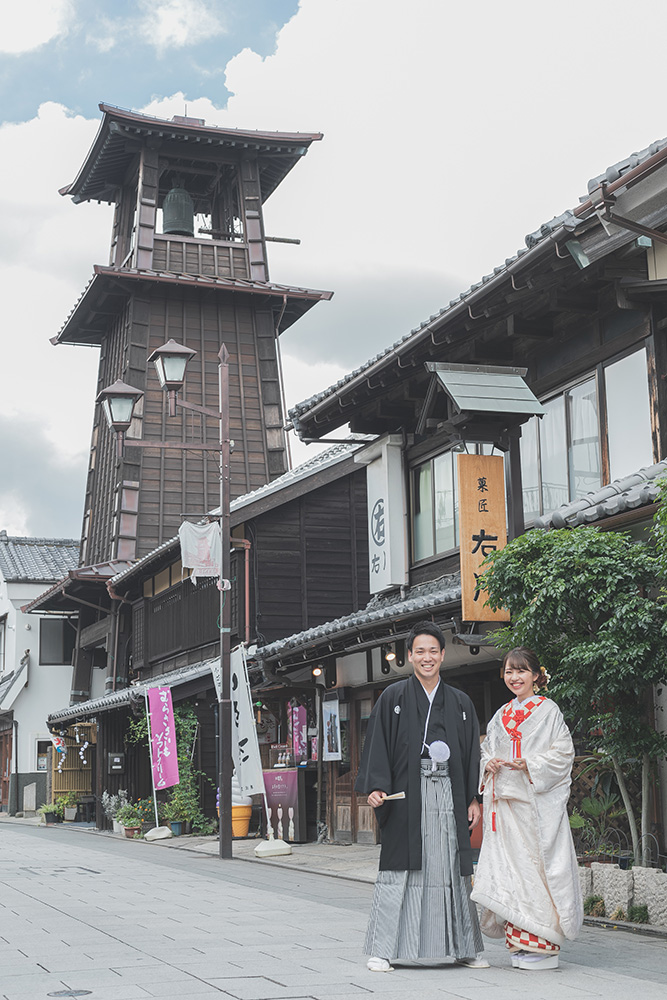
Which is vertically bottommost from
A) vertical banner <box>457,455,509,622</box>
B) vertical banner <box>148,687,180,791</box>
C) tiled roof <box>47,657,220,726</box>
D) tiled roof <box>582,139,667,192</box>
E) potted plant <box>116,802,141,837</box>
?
potted plant <box>116,802,141,837</box>

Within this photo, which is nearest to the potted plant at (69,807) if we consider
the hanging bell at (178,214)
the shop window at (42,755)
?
the shop window at (42,755)

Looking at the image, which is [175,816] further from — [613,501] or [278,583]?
[613,501]

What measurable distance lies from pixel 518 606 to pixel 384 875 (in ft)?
11.0

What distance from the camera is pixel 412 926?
679 centimetres

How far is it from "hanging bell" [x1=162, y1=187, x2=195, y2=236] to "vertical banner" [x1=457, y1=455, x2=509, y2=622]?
22019 millimetres

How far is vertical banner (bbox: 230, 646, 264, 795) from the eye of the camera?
17.7m

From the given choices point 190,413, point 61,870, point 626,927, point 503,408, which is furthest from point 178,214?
point 626,927

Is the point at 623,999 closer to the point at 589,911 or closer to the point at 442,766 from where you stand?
the point at 442,766

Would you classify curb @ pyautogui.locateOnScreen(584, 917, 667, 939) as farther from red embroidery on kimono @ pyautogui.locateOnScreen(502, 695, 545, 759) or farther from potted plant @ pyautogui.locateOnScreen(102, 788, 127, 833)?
potted plant @ pyautogui.locateOnScreen(102, 788, 127, 833)

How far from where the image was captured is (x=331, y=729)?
19125mm

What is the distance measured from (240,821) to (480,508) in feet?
36.4

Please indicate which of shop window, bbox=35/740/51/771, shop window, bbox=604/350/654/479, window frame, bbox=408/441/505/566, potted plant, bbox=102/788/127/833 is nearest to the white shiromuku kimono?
shop window, bbox=604/350/654/479

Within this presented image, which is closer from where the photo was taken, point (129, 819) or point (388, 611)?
point (388, 611)

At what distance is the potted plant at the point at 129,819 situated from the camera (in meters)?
25.0
